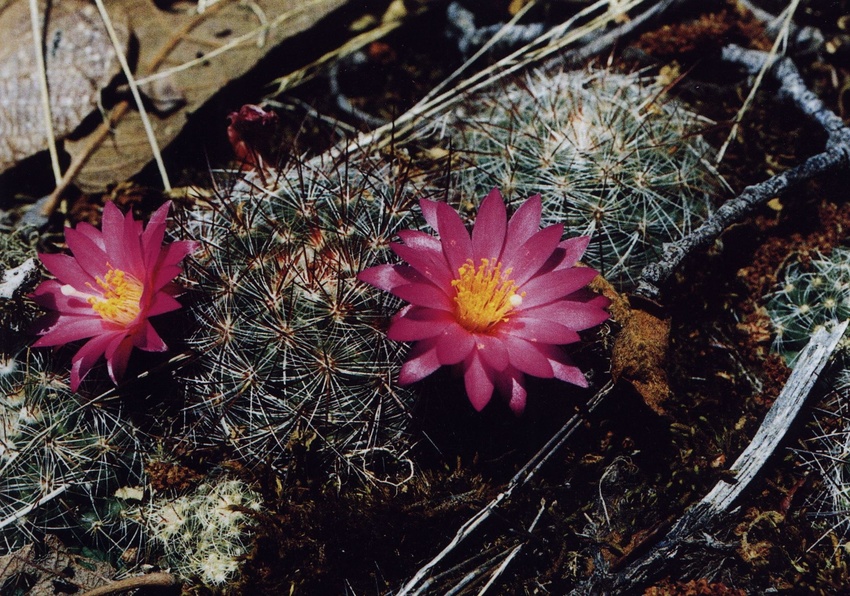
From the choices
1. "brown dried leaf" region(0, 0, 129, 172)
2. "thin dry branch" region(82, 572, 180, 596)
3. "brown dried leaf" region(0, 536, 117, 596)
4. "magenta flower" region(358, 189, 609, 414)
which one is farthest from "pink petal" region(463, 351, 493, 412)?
"brown dried leaf" region(0, 0, 129, 172)

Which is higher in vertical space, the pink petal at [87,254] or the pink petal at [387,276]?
the pink petal at [87,254]

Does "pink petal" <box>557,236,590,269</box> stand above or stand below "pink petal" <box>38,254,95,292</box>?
below

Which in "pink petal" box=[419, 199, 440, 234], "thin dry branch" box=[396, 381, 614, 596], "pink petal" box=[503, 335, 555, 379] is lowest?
"thin dry branch" box=[396, 381, 614, 596]

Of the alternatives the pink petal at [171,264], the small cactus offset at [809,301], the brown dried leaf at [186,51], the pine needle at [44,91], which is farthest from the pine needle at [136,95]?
the small cactus offset at [809,301]

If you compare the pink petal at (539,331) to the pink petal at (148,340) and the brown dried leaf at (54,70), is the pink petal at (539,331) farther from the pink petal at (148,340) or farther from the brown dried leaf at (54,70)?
the brown dried leaf at (54,70)

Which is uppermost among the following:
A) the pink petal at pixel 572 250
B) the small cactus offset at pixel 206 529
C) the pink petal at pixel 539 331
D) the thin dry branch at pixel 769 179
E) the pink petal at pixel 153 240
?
the pink petal at pixel 153 240

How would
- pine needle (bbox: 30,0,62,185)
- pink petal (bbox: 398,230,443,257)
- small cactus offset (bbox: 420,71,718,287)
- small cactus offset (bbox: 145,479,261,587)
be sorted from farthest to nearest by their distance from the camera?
pine needle (bbox: 30,0,62,185), small cactus offset (bbox: 420,71,718,287), small cactus offset (bbox: 145,479,261,587), pink petal (bbox: 398,230,443,257)

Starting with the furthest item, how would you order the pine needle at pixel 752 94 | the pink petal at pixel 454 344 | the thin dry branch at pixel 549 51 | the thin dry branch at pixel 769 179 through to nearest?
1. the thin dry branch at pixel 549 51
2. the pine needle at pixel 752 94
3. the thin dry branch at pixel 769 179
4. the pink petal at pixel 454 344

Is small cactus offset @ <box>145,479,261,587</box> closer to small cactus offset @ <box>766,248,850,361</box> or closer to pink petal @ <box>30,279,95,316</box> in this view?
pink petal @ <box>30,279,95,316</box>

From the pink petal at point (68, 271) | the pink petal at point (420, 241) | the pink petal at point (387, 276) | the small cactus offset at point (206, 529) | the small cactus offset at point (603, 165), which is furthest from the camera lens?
the small cactus offset at point (603, 165)
